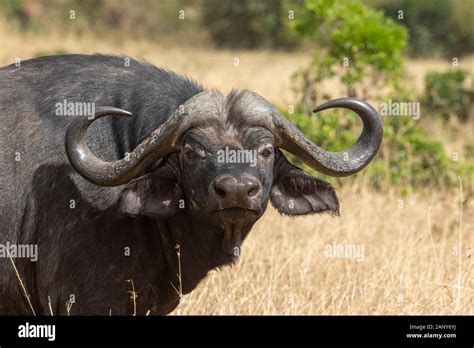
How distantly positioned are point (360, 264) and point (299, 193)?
1.75 meters

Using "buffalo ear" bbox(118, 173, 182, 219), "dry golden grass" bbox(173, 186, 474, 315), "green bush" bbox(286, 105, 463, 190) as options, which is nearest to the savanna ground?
"dry golden grass" bbox(173, 186, 474, 315)

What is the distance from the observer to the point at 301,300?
6965 millimetres

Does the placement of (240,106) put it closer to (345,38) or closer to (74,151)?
(74,151)

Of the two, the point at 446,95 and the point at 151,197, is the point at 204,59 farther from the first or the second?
the point at 151,197

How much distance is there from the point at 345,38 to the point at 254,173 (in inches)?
215

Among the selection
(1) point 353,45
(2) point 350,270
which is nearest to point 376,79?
(1) point 353,45

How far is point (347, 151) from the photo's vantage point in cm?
591

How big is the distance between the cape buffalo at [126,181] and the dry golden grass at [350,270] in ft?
3.10

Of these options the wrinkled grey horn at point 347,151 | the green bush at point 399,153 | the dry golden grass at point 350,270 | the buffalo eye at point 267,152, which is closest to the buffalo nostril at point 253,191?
the buffalo eye at point 267,152

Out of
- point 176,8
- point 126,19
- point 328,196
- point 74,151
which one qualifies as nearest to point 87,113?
point 74,151

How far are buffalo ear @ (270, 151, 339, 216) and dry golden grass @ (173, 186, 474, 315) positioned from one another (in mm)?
816

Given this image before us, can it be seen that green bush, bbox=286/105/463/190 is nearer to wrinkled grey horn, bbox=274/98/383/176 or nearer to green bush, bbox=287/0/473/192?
green bush, bbox=287/0/473/192

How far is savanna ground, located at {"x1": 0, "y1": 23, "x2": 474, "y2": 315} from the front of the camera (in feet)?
22.1

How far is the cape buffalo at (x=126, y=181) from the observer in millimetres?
5562
